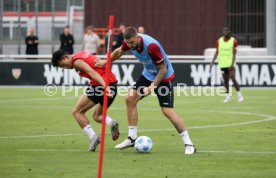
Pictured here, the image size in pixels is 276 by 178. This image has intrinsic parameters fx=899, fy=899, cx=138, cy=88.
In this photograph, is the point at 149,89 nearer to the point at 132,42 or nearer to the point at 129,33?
the point at 132,42

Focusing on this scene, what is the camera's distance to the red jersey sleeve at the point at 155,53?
13.9m

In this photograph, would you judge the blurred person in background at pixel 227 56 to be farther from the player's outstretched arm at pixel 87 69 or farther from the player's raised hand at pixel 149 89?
the player's raised hand at pixel 149 89

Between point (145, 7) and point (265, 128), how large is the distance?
22641 millimetres

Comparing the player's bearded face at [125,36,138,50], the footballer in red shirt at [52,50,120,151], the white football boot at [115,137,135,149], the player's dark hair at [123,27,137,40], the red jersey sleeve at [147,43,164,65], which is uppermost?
the player's dark hair at [123,27,137,40]

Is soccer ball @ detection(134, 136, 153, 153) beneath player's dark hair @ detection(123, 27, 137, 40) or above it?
beneath

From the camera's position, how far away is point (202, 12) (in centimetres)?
3991

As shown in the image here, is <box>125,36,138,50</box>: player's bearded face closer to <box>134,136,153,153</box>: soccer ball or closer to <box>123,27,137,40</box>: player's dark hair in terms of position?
<box>123,27,137,40</box>: player's dark hair

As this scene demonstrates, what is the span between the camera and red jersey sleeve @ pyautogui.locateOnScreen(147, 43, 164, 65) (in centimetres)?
1393

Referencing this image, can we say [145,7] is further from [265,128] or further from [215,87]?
[265,128]

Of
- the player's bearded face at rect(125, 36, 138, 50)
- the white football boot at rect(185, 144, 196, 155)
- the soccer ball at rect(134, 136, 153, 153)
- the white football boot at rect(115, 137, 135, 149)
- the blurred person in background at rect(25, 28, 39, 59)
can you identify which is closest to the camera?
the player's bearded face at rect(125, 36, 138, 50)

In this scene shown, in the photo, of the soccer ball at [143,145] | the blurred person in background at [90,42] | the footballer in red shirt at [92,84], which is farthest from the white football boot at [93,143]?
the blurred person in background at [90,42]

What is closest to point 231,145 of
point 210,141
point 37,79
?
point 210,141

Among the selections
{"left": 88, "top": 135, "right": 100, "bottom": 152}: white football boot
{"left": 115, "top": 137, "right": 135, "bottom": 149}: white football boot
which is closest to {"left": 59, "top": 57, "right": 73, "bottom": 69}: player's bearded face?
{"left": 88, "top": 135, "right": 100, "bottom": 152}: white football boot

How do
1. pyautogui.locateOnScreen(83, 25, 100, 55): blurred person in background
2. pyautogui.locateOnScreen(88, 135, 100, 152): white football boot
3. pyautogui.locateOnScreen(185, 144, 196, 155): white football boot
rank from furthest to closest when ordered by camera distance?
1. pyautogui.locateOnScreen(83, 25, 100, 55): blurred person in background
2. pyautogui.locateOnScreen(88, 135, 100, 152): white football boot
3. pyautogui.locateOnScreen(185, 144, 196, 155): white football boot
